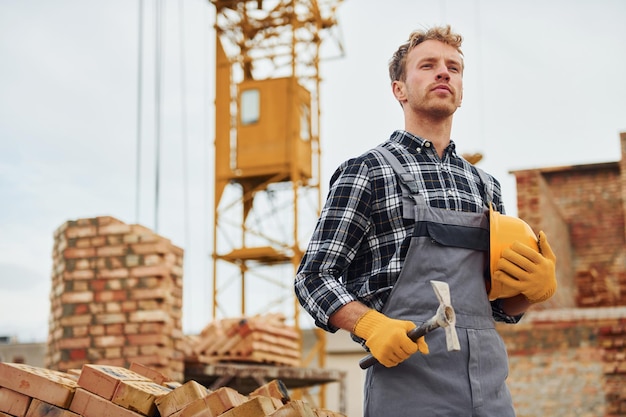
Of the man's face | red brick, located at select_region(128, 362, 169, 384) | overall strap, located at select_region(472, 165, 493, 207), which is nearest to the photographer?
the man's face

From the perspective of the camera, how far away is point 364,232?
8.67ft

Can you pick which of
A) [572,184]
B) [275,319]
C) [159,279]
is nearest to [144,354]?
[159,279]

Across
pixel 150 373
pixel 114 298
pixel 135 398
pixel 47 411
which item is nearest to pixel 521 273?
pixel 135 398

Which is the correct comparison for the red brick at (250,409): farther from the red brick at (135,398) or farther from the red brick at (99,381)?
the red brick at (99,381)

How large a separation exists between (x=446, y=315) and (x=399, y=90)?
84 cm

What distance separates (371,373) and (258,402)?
494 mm

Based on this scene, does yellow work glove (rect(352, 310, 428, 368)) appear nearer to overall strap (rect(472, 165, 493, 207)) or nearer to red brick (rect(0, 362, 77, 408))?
overall strap (rect(472, 165, 493, 207))

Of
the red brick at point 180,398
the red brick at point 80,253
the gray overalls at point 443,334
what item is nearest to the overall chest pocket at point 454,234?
the gray overalls at point 443,334

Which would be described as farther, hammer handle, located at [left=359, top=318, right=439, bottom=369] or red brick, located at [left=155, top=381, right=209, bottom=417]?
red brick, located at [left=155, top=381, right=209, bottom=417]

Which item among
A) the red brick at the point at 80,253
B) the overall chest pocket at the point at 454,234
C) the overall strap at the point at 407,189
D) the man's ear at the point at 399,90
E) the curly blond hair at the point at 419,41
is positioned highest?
the curly blond hair at the point at 419,41

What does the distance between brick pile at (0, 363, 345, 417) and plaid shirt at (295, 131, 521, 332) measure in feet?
1.65

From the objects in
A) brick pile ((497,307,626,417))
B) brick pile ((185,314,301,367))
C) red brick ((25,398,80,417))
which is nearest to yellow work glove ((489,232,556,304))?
red brick ((25,398,80,417))

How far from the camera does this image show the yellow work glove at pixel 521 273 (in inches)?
103

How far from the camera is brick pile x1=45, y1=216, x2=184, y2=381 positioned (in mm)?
7738
